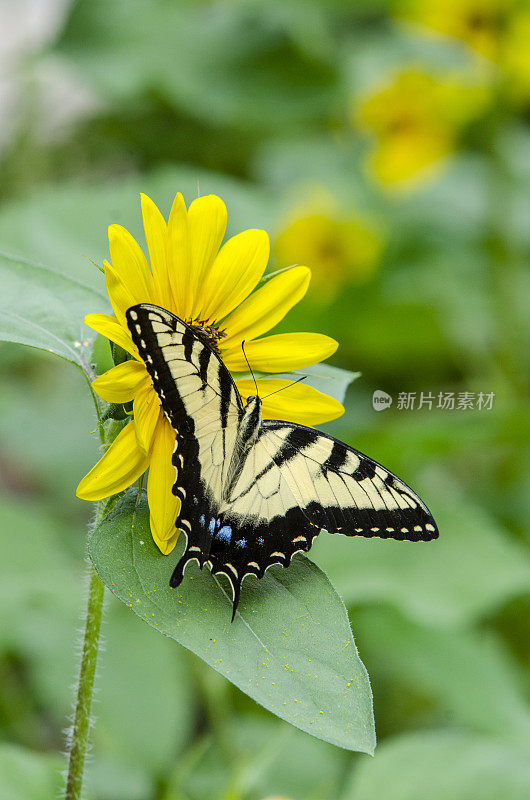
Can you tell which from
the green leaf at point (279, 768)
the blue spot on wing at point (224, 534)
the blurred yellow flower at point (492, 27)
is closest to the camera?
the blue spot on wing at point (224, 534)

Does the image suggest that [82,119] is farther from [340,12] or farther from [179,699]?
[179,699]

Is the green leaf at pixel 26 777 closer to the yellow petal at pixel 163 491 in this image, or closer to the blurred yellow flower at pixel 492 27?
the yellow petal at pixel 163 491

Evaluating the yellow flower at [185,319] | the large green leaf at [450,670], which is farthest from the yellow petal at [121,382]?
the large green leaf at [450,670]

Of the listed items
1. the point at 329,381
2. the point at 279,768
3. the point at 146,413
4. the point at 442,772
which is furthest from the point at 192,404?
the point at 279,768

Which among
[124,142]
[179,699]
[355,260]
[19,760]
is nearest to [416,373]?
[355,260]

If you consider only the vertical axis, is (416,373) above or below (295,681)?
above

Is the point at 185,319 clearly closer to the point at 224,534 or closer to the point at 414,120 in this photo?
the point at 224,534
